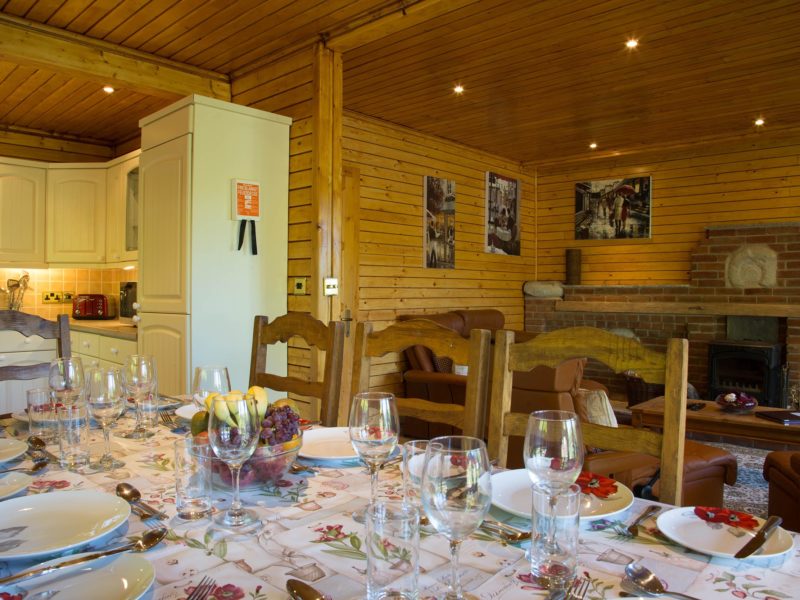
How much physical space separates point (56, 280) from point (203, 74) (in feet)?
8.25

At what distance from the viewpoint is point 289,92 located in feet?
12.2

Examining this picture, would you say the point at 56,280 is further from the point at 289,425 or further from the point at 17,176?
the point at 289,425

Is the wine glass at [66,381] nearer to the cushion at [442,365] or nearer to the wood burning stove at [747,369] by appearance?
the cushion at [442,365]

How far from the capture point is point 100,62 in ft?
11.6

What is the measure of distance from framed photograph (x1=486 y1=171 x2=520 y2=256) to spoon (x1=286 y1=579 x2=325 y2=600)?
6105 mm

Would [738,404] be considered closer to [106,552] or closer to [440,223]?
[440,223]

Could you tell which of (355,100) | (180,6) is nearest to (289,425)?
(180,6)

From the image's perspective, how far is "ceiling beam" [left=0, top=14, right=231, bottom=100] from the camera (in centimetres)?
326

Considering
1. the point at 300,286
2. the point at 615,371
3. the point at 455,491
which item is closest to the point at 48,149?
the point at 300,286

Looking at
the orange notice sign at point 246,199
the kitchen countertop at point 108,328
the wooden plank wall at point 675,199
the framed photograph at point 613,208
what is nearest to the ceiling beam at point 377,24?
the orange notice sign at point 246,199

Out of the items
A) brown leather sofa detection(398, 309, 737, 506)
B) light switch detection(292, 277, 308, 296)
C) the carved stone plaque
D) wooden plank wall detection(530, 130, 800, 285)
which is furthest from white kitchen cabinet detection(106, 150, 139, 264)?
the carved stone plaque

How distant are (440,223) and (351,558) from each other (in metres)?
5.35

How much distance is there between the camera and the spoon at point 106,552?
0.77 metres

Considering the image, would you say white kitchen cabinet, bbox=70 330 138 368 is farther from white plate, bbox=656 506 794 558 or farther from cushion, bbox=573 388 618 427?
white plate, bbox=656 506 794 558
